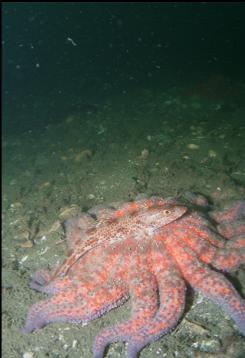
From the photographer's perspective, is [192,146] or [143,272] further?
[192,146]

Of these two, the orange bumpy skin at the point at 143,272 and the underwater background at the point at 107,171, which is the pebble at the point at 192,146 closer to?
the underwater background at the point at 107,171

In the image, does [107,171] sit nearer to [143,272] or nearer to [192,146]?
[192,146]

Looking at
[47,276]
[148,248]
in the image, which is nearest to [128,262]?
[148,248]

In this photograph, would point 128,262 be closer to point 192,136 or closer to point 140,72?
point 192,136

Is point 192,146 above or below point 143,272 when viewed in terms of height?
below

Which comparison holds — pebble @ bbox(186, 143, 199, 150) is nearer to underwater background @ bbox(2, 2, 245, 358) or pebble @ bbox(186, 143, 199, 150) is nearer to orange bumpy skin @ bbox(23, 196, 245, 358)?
underwater background @ bbox(2, 2, 245, 358)

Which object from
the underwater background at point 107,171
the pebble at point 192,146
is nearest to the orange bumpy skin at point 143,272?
the underwater background at point 107,171

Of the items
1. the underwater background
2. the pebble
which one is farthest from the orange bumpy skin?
the pebble

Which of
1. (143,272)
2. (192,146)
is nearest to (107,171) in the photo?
(192,146)
